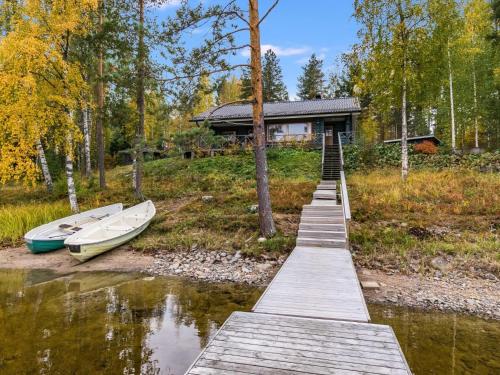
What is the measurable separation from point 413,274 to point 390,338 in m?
4.04

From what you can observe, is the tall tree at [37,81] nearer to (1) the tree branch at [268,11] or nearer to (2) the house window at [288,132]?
(1) the tree branch at [268,11]

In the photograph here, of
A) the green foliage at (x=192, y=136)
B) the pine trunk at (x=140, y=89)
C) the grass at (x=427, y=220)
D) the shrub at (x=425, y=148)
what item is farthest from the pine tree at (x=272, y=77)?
the green foliage at (x=192, y=136)

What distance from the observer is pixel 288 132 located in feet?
83.4

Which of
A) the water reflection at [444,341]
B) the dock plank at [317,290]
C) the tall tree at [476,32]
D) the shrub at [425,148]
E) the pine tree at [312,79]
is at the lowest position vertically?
the water reflection at [444,341]

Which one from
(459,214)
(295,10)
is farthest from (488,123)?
(295,10)

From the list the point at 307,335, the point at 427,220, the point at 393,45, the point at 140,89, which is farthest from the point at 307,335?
the point at 393,45

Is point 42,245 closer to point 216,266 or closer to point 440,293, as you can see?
point 216,266

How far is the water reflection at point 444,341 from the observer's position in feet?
15.0

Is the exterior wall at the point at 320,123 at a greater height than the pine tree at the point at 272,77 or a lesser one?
lesser

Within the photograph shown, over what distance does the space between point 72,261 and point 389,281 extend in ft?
29.2

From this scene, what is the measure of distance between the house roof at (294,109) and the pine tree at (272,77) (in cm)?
1696

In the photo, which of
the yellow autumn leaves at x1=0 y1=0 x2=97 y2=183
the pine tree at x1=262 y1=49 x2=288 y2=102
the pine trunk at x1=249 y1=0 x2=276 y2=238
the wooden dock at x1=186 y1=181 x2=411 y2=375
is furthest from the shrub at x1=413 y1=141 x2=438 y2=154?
the pine tree at x1=262 y1=49 x2=288 y2=102

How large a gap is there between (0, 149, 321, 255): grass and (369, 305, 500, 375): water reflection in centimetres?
383

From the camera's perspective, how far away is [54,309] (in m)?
6.71
